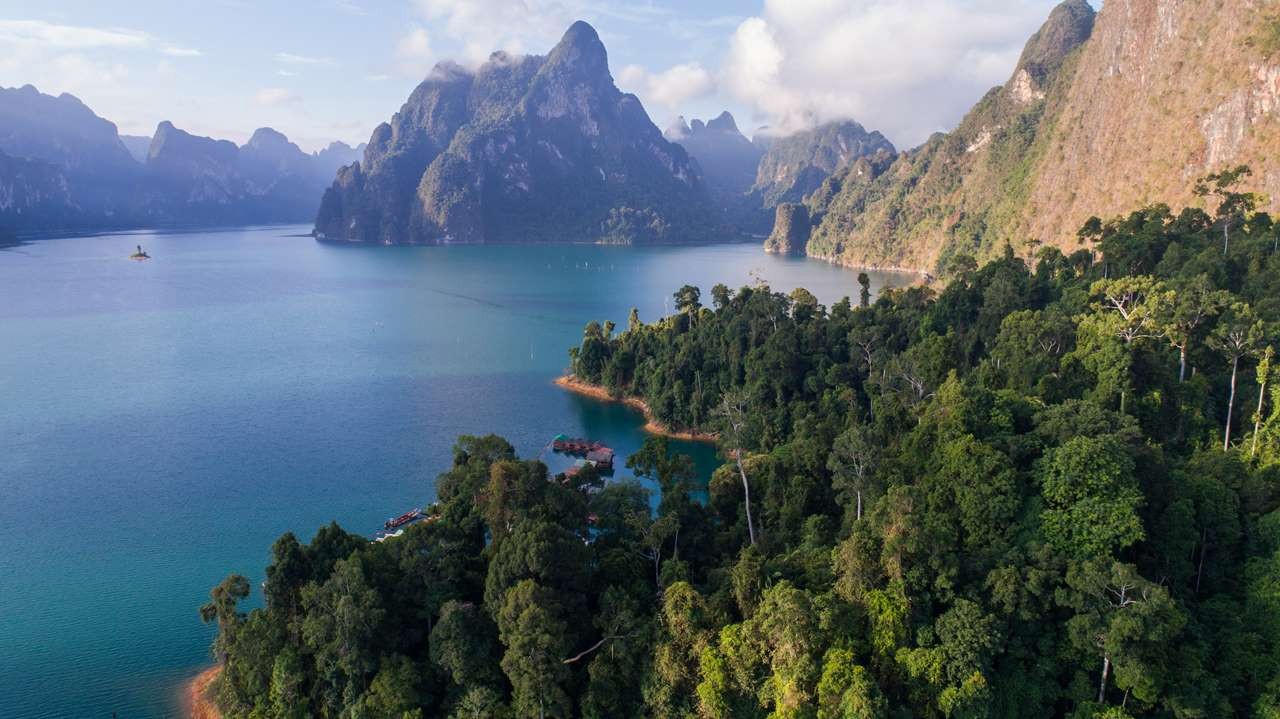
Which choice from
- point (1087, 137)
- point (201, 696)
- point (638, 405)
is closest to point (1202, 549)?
point (201, 696)

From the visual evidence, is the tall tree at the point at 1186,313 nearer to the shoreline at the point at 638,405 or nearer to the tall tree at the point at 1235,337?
the tall tree at the point at 1235,337

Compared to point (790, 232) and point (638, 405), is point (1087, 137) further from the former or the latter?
point (790, 232)

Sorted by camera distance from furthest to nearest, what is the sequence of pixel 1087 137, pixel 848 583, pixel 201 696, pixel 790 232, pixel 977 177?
pixel 790 232 < pixel 977 177 < pixel 1087 137 < pixel 201 696 < pixel 848 583

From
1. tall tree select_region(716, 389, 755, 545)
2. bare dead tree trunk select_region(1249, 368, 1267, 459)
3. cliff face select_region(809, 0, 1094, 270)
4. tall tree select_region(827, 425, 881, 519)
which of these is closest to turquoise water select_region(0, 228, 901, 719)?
tall tree select_region(716, 389, 755, 545)

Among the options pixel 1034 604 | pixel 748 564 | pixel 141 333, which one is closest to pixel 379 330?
pixel 141 333

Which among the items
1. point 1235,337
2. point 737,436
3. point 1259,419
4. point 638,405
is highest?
point 1235,337

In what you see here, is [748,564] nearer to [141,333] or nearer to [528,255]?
[141,333]
